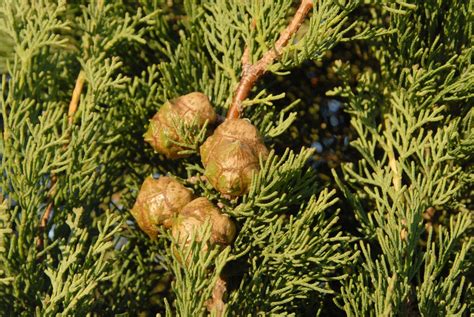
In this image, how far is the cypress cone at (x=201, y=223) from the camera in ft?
5.72

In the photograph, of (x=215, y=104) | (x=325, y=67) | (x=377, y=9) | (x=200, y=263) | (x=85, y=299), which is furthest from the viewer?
(x=325, y=67)

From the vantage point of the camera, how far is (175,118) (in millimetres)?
1915

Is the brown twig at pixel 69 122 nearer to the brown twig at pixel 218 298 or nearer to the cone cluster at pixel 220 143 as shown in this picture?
the cone cluster at pixel 220 143

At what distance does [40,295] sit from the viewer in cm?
191

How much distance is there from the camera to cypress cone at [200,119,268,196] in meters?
1.76

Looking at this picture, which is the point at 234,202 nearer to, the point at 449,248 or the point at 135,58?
the point at 449,248

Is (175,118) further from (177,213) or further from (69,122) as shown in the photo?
(69,122)

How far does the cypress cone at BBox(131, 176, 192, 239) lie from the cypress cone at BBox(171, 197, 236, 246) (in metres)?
0.06

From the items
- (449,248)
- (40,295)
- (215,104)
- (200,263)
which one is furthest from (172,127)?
(449,248)

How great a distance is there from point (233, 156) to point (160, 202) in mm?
257

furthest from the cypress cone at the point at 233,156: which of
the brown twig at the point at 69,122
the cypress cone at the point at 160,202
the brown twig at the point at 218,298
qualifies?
the brown twig at the point at 69,122

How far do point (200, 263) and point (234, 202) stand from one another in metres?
0.30

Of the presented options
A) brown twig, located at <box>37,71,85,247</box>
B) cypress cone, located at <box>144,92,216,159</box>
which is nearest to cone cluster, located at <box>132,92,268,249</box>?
cypress cone, located at <box>144,92,216,159</box>

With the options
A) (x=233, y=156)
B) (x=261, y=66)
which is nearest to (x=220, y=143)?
(x=233, y=156)
